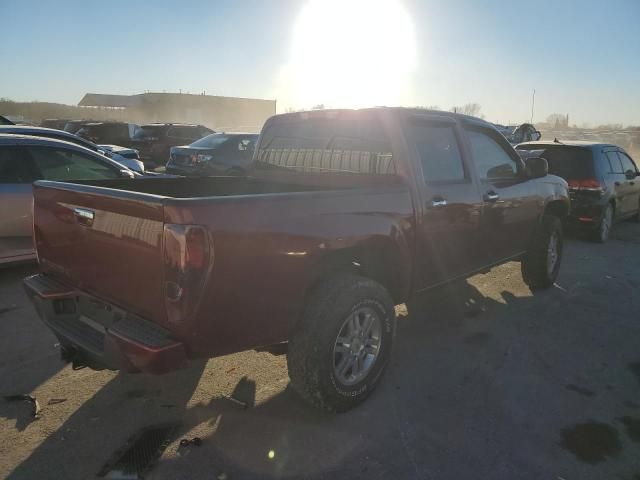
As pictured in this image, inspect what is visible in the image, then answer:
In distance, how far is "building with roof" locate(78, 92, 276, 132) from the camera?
64.1 metres

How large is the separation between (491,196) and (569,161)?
181 inches

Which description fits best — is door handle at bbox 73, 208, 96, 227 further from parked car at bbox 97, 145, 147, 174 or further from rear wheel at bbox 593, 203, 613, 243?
rear wheel at bbox 593, 203, 613, 243

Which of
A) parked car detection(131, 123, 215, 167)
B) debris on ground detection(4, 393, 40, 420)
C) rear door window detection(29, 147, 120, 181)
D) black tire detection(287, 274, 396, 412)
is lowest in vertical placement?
debris on ground detection(4, 393, 40, 420)

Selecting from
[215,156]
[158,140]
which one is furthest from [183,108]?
[215,156]

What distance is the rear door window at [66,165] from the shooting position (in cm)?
563

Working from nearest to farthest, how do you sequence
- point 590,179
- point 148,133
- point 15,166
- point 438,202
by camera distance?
point 438,202 < point 15,166 < point 590,179 < point 148,133

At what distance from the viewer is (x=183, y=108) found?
214 feet

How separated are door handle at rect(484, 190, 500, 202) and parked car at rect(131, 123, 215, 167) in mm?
16085

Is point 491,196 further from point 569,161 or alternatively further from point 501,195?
point 569,161

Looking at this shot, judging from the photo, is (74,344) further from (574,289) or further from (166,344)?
(574,289)

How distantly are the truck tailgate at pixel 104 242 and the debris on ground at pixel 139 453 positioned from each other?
801mm

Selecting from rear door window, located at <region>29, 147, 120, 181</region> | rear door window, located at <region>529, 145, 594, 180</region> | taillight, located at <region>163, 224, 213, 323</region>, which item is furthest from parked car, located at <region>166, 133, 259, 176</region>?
taillight, located at <region>163, 224, 213, 323</region>

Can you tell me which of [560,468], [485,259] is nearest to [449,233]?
[485,259]

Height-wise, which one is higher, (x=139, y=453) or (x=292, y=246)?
(x=292, y=246)
